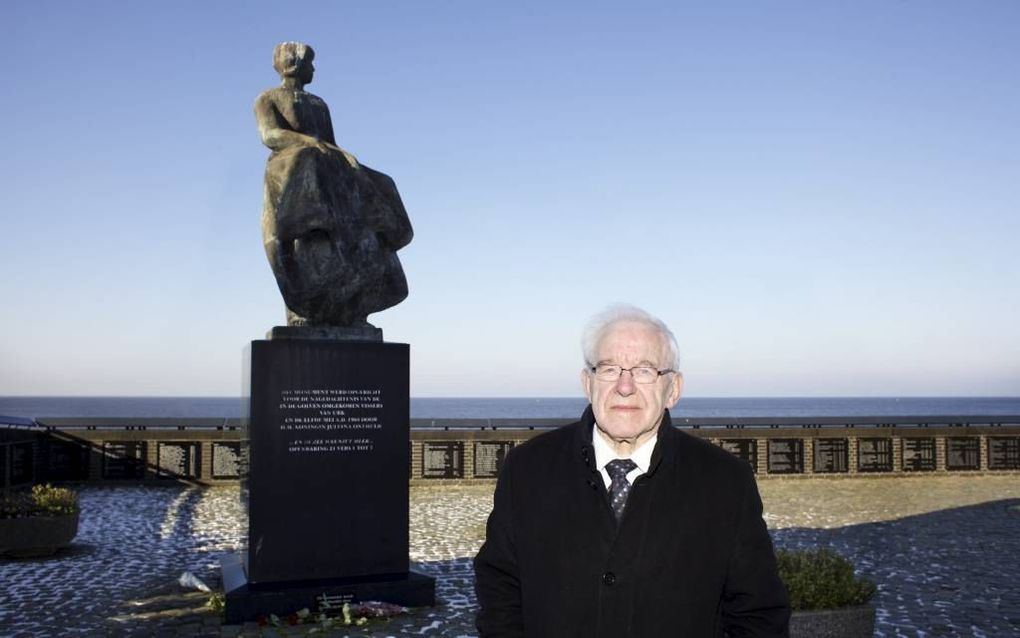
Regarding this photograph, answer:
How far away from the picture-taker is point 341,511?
8.91m

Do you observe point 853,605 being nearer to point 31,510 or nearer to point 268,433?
point 268,433

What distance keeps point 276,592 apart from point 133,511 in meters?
9.45

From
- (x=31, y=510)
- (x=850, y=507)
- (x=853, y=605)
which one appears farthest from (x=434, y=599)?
(x=850, y=507)

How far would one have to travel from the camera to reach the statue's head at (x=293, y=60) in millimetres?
9656

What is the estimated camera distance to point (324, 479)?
8.87m

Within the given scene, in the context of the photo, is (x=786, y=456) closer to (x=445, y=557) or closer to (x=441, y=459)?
(x=441, y=459)

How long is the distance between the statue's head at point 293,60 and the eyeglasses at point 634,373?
301 inches

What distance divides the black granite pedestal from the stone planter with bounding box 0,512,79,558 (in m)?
4.01

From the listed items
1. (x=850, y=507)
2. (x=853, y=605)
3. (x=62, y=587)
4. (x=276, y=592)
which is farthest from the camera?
(x=850, y=507)

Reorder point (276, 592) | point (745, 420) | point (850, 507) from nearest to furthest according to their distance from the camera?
1. point (276, 592)
2. point (850, 507)
3. point (745, 420)

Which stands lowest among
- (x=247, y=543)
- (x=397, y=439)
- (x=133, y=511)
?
(x=133, y=511)

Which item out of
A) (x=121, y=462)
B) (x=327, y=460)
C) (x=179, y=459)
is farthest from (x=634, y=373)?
(x=121, y=462)

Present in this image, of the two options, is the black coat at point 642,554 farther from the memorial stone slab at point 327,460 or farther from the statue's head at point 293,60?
the statue's head at point 293,60

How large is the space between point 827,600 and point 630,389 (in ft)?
14.6
